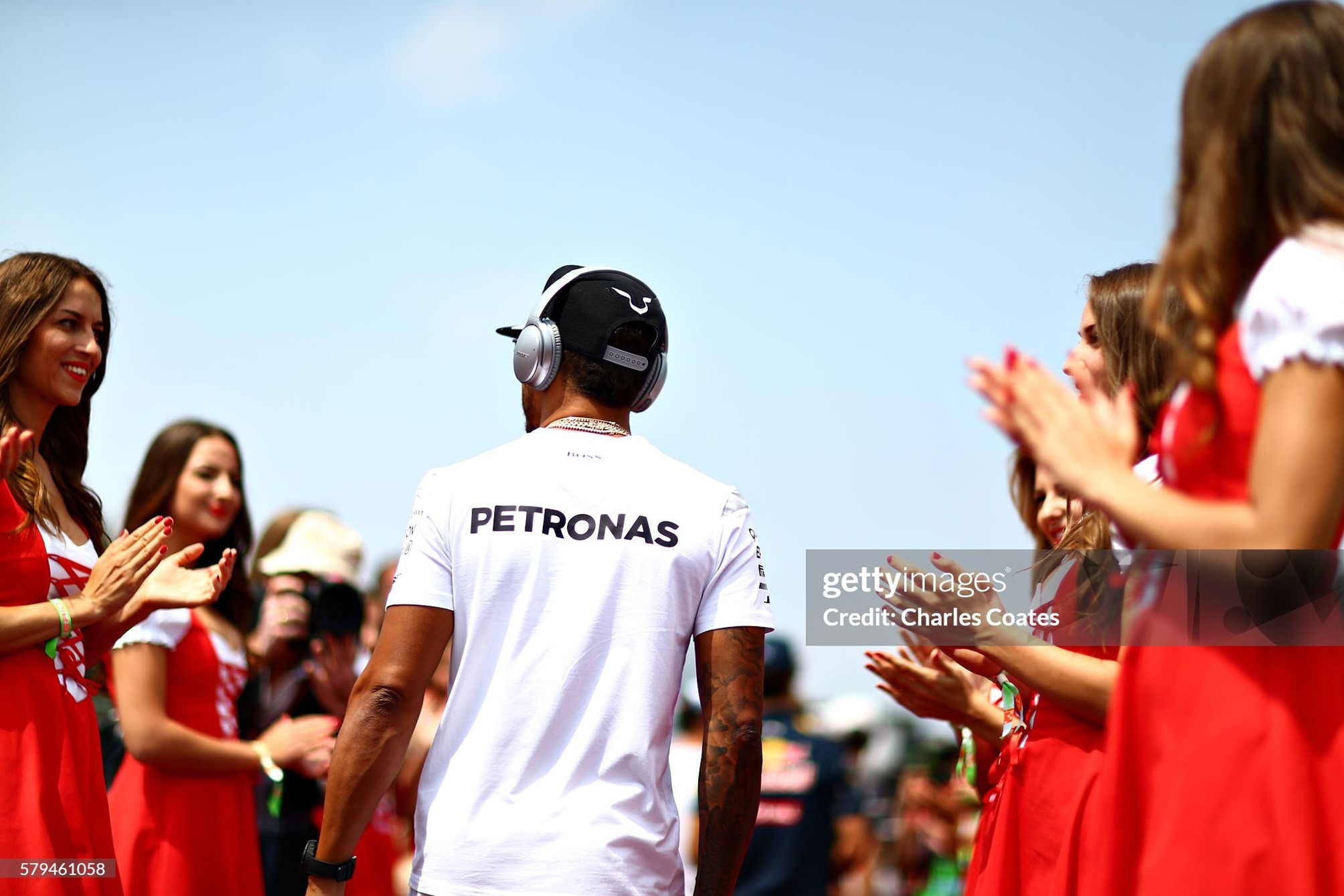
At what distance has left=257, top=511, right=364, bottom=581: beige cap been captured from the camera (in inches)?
255

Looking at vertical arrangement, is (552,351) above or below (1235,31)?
below

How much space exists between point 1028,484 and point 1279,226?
2802 millimetres

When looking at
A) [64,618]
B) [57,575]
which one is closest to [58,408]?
[57,575]

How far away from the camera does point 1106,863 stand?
2.19m

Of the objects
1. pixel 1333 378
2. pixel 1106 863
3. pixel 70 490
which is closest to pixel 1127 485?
pixel 1333 378

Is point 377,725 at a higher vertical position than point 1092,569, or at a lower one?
lower

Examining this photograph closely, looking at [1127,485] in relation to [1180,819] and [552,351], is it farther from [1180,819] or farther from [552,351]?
[552,351]

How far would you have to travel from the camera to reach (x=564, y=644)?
120 inches

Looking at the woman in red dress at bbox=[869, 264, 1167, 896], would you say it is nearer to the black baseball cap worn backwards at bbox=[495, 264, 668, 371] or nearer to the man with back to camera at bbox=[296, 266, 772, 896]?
the man with back to camera at bbox=[296, 266, 772, 896]

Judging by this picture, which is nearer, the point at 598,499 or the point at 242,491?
the point at 598,499

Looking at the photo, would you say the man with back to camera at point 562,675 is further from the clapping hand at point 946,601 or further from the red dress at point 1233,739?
the red dress at point 1233,739

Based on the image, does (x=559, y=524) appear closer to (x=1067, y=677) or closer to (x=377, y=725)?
(x=377, y=725)

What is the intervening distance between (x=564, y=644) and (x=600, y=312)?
87 centimetres

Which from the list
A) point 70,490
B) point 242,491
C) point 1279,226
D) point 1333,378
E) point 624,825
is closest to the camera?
point 1333,378
